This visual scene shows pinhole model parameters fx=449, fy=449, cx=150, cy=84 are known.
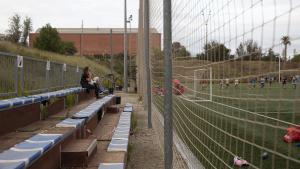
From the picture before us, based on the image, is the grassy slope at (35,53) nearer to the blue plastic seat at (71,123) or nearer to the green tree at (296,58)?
the blue plastic seat at (71,123)

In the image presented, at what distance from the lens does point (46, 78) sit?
9758 millimetres

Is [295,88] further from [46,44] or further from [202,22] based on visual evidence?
[46,44]

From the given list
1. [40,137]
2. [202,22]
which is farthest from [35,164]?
[202,22]

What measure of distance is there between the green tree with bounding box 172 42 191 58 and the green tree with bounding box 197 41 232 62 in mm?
926

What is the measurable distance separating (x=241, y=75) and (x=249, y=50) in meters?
0.17

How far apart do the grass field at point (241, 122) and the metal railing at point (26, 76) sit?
9.95 ft

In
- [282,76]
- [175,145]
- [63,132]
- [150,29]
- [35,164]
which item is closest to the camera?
[282,76]

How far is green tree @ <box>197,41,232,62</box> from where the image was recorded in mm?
2599

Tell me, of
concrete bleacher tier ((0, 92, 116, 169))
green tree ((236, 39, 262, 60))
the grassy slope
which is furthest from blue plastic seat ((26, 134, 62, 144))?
the grassy slope

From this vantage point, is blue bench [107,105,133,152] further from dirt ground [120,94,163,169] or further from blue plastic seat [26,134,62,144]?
blue plastic seat [26,134,62,144]

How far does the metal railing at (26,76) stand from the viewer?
7.01 m

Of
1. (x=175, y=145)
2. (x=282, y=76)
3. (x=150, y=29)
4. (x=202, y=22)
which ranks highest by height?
(x=150, y=29)

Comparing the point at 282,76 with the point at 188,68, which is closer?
the point at 282,76

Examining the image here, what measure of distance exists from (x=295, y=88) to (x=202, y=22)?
72.1 inches
